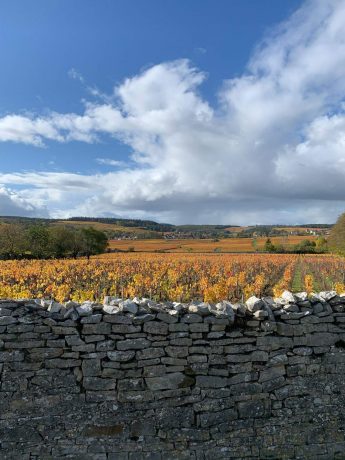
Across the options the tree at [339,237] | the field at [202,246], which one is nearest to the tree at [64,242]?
the field at [202,246]

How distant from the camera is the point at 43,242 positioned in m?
55.9

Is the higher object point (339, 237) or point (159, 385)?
point (339, 237)

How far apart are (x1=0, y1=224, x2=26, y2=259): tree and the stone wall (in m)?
52.5

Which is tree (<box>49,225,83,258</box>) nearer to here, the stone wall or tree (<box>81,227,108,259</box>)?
tree (<box>81,227,108,259</box>)

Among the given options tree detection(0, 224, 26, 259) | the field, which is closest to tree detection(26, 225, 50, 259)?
tree detection(0, 224, 26, 259)

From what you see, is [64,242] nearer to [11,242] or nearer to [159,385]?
[11,242]

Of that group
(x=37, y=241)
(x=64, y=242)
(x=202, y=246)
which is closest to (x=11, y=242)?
(x=37, y=241)

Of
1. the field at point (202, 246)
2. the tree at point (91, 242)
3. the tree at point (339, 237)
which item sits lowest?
the field at point (202, 246)

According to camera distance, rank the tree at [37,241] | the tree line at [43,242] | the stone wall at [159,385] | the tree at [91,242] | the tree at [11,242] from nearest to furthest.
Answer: the stone wall at [159,385]
the tree at [11,242]
the tree line at [43,242]
the tree at [37,241]
the tree at [91,242]

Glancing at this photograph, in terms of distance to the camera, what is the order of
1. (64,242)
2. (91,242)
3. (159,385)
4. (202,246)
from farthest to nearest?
(202,246), (91,242), (64,242), (159,385)

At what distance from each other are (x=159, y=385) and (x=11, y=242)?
5408 centimetres

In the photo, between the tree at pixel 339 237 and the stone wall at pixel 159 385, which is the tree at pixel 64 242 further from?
the stone wall at pixel 159 385

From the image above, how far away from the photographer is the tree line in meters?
54.0

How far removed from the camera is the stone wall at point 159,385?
220 inches
